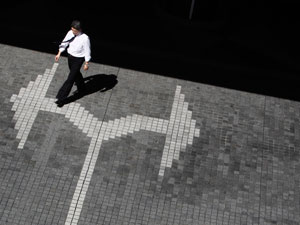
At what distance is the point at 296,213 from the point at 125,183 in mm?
3353

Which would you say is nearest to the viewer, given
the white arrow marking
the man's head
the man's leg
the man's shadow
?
the man's head

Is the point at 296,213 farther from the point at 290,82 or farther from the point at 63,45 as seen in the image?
the point at 63,45

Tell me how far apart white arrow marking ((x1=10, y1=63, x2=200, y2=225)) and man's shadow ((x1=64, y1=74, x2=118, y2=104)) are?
284 mm

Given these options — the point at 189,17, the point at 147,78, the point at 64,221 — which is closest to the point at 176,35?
the point at 189,17

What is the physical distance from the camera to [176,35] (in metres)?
13.3

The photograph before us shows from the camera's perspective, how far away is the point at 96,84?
1157 centimetres

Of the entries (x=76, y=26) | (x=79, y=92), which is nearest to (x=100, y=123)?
(x=79, y=92)

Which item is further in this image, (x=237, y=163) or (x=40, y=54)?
(x=40, y=54)

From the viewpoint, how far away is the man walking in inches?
397

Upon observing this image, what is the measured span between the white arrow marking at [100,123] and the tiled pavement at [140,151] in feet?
0.07

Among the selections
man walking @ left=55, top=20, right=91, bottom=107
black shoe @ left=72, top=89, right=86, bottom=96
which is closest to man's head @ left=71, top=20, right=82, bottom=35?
man walking @ left=55, top=20, right=91, bottom=107

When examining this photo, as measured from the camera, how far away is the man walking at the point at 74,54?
1009 cm

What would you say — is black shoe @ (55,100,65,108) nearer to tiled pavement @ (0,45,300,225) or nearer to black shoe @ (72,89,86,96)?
tiled pavement @ (0,45,300,225)

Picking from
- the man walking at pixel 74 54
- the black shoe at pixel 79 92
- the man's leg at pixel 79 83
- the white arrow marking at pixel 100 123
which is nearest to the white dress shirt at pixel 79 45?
the man walking at pixel 74 54
